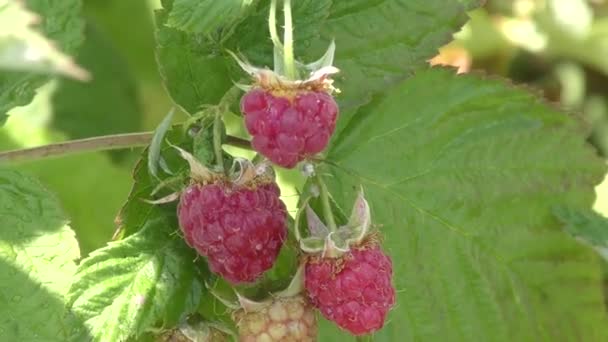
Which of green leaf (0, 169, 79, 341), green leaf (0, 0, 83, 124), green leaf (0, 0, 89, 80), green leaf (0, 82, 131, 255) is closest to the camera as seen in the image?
green leaf (0, 0, 89, 80)

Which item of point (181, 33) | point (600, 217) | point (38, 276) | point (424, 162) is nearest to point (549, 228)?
point (600, 217)

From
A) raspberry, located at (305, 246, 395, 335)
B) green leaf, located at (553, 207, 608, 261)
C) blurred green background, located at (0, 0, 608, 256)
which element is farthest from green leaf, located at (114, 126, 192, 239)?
blurred green background, located at (0, 0, 608, 256)

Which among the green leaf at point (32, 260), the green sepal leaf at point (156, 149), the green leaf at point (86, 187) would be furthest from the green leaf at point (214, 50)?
the green leaf at point (86, 187)

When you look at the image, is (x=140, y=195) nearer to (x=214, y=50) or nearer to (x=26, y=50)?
(x=214, y=50)

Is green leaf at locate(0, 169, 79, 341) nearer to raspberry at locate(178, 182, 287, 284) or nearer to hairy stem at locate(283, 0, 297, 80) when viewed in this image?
raspberry at locate(178, 182, 287, 284)

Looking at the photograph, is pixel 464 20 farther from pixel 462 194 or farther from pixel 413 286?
pixel 413 286

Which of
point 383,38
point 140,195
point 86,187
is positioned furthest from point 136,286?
point 86,187

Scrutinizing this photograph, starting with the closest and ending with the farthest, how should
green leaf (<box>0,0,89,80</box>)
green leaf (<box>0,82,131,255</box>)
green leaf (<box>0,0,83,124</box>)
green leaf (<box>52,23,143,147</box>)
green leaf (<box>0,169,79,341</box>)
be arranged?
green leaf (<box>0,0,89,80</box>) → green leaf (<box>0,169,79,341</box>) → green leaf (<box>0,0,83,124</box>) → green leaf (<box>0,82,131,255</box>) → green leaf (<box>52,23,143,147</box>)

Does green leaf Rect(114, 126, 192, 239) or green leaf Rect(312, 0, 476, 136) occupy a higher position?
green leaf Rect(312, 0, 476, 136)

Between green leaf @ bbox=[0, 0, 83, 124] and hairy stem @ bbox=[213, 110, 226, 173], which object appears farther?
green leaf @ bbox=[0, 0, 83, 124]
